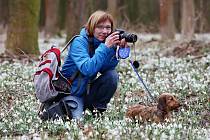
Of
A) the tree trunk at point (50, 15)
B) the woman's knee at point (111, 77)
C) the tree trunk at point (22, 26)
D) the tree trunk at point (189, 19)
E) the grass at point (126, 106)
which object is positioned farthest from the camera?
the tree trunk at point (50, 15)

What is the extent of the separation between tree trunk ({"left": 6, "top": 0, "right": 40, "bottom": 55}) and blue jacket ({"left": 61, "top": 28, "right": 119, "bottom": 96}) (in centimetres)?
745

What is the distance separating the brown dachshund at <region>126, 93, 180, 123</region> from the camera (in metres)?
6.25

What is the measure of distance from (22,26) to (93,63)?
8.15 metres

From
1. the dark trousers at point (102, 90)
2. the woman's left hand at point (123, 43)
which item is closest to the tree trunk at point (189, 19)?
the dark trousers at point (102, 90)

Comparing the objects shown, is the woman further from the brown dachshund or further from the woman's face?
the brown dachshund

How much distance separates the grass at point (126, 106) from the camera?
18.5 feet

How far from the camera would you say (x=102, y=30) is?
658 centimetres

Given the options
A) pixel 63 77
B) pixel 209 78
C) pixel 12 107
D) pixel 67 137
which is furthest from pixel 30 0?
pixel 67 137

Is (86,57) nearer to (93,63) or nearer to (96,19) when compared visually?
(93,63)

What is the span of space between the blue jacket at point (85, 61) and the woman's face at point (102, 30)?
0.07m

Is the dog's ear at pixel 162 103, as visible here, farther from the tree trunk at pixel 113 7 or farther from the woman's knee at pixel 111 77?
the tree trunk at pixel 113 7

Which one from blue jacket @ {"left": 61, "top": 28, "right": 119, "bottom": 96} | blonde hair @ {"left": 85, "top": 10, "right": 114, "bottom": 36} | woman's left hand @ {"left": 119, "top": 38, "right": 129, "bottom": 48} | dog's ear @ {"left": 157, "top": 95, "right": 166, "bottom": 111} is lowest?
dog's ear @ {"left": 157, "top": 95, "right": 166, "bottom": 111}

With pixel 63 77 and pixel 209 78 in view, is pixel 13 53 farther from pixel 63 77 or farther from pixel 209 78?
pixel 63 77

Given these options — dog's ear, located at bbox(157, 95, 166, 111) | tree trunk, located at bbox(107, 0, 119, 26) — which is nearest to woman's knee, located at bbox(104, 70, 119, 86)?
dog's ear, located at bbox(157, 95, 166, 111)
